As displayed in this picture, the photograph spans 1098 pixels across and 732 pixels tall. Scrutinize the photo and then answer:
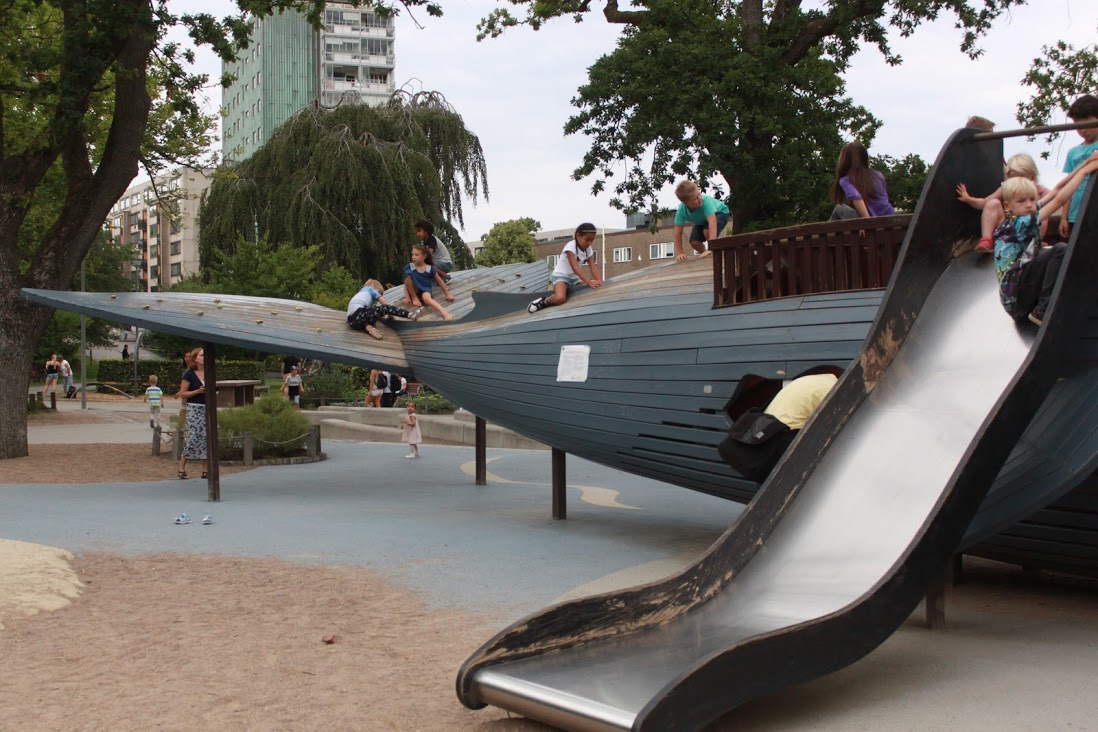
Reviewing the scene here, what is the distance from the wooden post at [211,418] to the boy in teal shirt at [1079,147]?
823 centimetres

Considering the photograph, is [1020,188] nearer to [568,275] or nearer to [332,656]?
[332,656]

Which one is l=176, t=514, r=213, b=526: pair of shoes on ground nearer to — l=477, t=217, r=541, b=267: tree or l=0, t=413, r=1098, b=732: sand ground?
l=0, t=413, r=1098, b=732: sand ground

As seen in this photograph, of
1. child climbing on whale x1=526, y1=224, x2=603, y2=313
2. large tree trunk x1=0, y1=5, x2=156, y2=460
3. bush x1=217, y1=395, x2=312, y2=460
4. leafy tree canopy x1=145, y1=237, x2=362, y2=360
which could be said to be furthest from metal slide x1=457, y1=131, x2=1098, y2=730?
leafy tree canopy x1=145, y1=237, x2=362, y2=360

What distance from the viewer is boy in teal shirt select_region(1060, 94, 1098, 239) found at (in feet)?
20.4

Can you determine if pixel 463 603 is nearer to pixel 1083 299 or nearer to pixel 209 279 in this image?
pixel 1083 299

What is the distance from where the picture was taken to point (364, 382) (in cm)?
3022

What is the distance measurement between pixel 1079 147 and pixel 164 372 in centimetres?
3392

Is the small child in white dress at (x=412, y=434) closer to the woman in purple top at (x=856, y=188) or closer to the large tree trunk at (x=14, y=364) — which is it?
the large tree trunk at (x=14, y=364)

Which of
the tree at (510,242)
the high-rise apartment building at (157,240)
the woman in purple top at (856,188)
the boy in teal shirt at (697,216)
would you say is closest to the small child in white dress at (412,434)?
the boy in teal shirt at (697,216)

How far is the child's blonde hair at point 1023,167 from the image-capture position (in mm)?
6012

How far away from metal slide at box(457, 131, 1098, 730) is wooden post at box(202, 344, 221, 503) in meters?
7.32

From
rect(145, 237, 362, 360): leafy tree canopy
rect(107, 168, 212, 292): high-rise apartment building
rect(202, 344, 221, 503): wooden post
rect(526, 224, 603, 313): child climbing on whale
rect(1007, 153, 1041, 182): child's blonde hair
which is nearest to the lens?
rect(1007, 153, 1041, 182): child's blonde hair

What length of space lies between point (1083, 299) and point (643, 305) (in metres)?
3.83

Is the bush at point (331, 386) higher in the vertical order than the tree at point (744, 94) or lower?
lower
